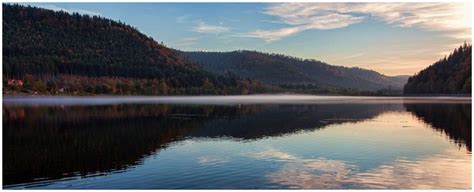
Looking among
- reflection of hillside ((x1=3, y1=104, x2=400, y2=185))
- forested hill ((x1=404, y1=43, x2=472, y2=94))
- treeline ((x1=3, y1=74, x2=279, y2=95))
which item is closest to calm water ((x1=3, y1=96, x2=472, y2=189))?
reflection of hillside ((x1=3, y1=104, x2=400, y2=185))

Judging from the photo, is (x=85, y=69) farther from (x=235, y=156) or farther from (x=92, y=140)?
(x=235, y=156)

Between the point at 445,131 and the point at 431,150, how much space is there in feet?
33.6

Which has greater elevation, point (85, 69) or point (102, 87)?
point (85, 69)

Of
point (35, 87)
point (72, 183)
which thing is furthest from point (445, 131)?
point (35, 87)

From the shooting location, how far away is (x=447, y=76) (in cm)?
14188

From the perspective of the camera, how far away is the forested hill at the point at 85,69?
439 feet

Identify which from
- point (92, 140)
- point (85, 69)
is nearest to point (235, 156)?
point (92, 140)

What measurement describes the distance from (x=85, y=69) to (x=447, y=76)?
10984 centimetres

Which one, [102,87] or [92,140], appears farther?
[102,87]

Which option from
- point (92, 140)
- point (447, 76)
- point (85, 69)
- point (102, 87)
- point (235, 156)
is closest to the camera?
point (235, 156)

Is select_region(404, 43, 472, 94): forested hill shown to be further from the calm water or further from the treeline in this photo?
the calm water

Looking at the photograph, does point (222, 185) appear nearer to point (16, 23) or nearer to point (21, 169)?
point (21, 169)

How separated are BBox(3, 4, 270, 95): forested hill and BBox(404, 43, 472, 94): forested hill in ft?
215

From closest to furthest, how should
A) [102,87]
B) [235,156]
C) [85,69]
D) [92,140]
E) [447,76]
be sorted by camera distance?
1. [235,156]
2. [92,140]
3. [102,87]
4. [447,76]
5. [85,69]
